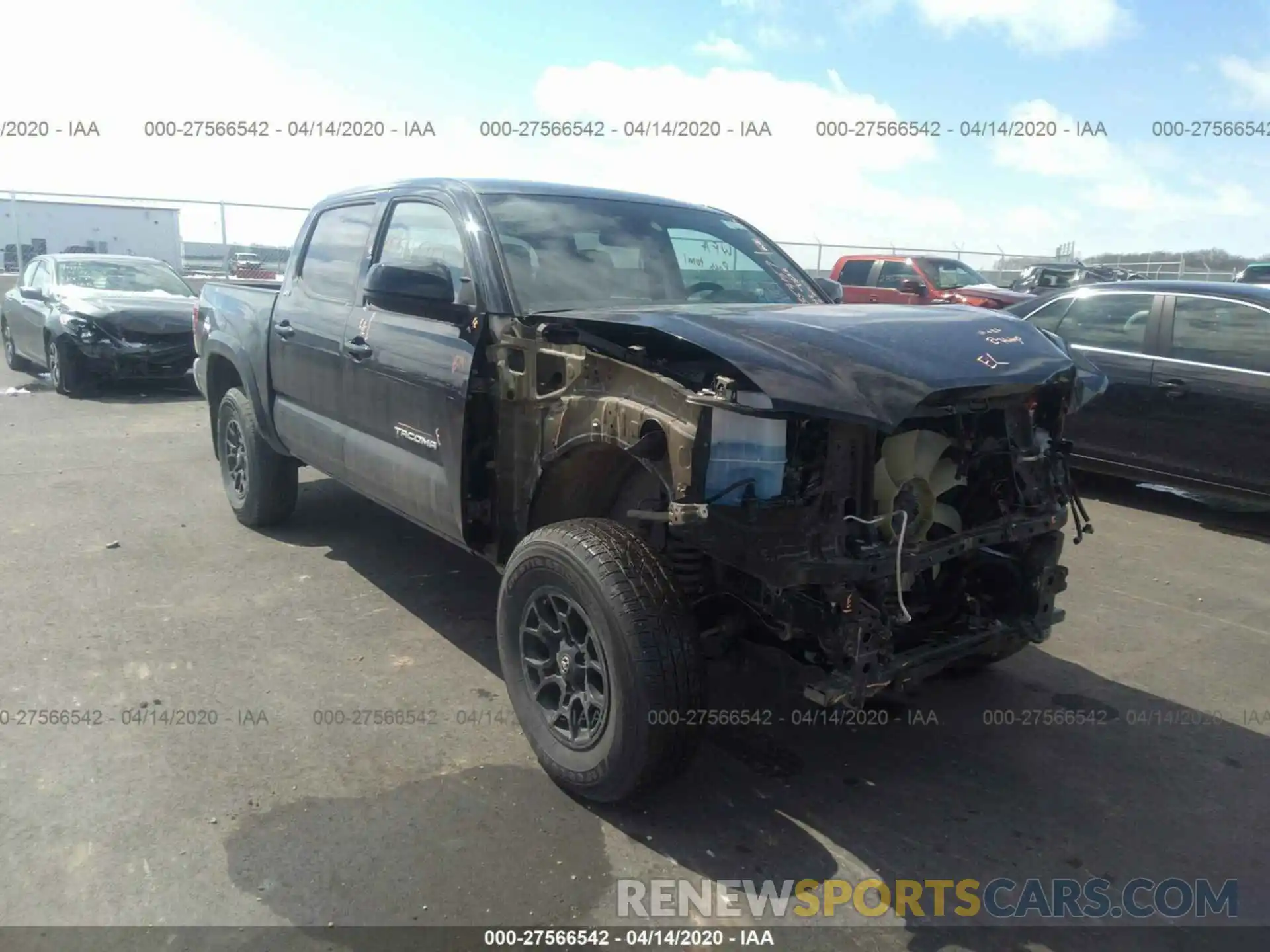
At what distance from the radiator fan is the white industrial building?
790 inches

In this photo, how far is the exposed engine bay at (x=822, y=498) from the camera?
2.77 metres

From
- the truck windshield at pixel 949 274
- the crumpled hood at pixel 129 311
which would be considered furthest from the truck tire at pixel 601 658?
the truck windshield at pixel 949 274

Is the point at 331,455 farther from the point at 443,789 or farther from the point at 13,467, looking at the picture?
the point at 13,467

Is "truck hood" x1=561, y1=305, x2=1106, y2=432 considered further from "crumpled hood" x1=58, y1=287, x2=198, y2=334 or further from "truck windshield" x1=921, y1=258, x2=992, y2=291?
"truck windshield" x1=921, y1=258, x2=992, y2=291

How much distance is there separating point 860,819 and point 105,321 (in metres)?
10.7

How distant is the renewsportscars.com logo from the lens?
2.71 metres

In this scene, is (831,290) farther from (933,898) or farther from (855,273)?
(855,273)

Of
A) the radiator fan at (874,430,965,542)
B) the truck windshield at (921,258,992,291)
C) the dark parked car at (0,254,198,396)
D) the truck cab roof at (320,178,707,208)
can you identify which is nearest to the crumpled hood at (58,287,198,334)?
the dark parked car at (0,254,198,396)

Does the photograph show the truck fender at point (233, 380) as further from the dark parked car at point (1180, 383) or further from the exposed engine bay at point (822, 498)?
the dark parked car at point (1180, 383)

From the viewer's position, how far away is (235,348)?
19.1ft

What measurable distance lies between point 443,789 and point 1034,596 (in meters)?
2.15

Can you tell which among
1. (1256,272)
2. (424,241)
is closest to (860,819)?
(424,241)

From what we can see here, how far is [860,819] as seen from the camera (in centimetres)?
314

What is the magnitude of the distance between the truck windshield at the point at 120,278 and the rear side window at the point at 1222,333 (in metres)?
11.0
